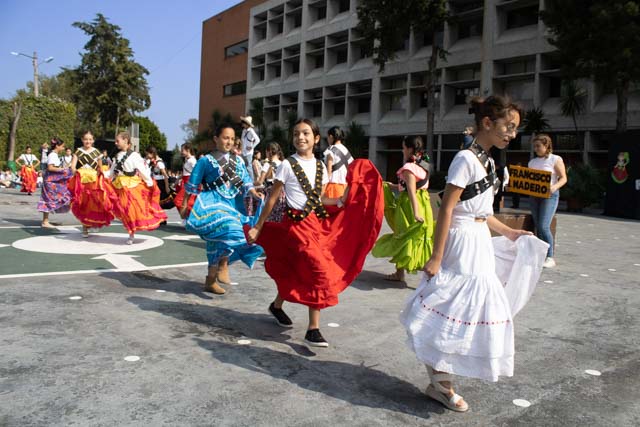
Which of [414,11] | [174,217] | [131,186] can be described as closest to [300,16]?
[414,11]

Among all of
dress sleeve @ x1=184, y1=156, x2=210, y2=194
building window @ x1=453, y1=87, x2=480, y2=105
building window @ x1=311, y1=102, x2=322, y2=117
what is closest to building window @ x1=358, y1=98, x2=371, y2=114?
building window @ x1=311, y1=102, x2=322, y2=117

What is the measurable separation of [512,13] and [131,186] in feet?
89.3

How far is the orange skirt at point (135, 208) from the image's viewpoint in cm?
880

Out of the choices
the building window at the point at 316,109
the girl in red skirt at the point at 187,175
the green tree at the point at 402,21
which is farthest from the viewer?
the building window at the point at 316,109

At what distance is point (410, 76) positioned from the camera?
113 ft

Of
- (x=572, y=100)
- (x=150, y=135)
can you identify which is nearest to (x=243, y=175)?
(x=572, y=100)

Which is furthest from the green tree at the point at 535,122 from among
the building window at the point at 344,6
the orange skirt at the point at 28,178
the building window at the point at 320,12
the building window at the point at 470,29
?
the building window at the point at 320,12

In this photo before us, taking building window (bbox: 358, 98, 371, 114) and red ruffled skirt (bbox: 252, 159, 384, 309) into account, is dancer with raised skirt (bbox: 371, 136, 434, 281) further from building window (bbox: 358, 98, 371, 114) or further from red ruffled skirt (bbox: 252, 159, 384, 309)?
building window (bbox: 358, 98, 371, 114)

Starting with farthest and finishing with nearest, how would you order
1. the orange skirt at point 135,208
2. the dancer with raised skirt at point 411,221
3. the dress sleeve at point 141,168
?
the dress sleeve at point 141,168 → the orange skirt at point 135,208 → the dancer with raised skirt at point 411,221

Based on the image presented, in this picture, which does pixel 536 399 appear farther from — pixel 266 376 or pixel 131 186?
pixel 131 186

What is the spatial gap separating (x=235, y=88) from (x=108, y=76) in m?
14.4

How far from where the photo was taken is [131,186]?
889cm

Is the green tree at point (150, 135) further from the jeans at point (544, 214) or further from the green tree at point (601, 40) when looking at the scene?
the jeans at point (544, 214)

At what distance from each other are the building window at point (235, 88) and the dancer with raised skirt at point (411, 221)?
47711 mm
